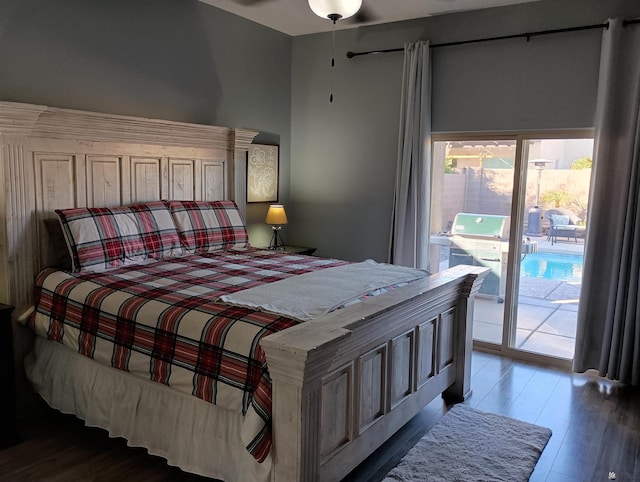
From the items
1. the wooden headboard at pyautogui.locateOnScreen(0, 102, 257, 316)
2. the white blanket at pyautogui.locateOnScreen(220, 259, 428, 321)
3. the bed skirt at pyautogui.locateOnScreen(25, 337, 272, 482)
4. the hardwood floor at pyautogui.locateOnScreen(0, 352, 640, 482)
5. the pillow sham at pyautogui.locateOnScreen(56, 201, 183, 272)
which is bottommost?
the hardwood floor at pyautogui.locateOnScreen(0, 352, 640, 482)

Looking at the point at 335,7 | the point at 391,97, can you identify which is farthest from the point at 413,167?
the point at 335,7

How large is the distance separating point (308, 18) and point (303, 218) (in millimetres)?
1809

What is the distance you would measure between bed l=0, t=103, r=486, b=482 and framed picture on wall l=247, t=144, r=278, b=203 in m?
0.71

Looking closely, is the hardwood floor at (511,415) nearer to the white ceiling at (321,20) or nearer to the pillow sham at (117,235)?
the pillow sham at (117,235)

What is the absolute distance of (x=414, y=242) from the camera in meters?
4.48

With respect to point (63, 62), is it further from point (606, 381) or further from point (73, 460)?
point (606, 381)

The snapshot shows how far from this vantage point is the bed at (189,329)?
2.03m

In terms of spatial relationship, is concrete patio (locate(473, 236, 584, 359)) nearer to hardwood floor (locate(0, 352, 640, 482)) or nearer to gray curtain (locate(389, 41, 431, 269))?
hardwood floor (locate(0, 352, 640, 482))

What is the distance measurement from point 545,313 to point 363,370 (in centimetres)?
243

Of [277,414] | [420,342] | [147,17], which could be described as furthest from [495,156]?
[277,414]

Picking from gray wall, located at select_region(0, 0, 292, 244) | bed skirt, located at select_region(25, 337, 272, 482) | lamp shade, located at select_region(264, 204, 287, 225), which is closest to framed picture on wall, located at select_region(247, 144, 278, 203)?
gray wall, located at select_region(0, 0, 292, 244)

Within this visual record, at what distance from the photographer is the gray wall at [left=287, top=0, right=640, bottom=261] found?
381 centimetres

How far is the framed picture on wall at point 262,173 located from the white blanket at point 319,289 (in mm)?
1698

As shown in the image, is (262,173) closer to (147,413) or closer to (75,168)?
(75,168)
